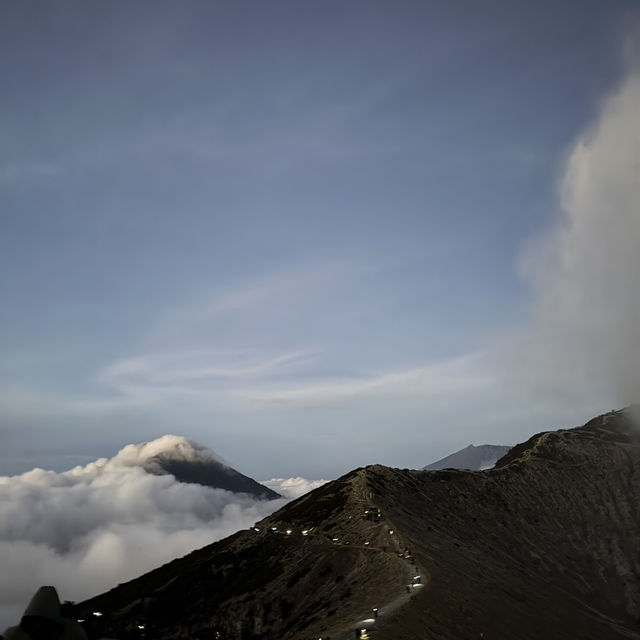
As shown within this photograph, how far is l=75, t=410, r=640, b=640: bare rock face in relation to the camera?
74750mm

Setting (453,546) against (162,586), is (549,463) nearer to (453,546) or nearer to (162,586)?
(453,546)

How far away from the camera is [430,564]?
8500cm

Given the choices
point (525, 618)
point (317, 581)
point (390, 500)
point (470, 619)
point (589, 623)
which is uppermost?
point (390, 500)

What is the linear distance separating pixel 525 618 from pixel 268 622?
41444 millimetres

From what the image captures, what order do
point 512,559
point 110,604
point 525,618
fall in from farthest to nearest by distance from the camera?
point 110,604
point 512,559
point 525,618

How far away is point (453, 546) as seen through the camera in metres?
107

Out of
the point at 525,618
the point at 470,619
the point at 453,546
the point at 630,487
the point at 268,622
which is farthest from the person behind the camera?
the point at 630,487

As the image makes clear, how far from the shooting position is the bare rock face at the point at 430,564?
7475cm

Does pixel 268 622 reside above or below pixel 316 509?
below

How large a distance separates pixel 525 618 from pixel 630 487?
105315 millimetres

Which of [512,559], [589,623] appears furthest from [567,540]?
[589,623]

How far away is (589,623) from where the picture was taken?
319ft

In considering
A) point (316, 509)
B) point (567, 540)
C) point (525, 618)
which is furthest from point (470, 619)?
point (567, 540)

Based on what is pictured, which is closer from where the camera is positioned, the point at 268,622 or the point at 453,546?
the point at 268,622
